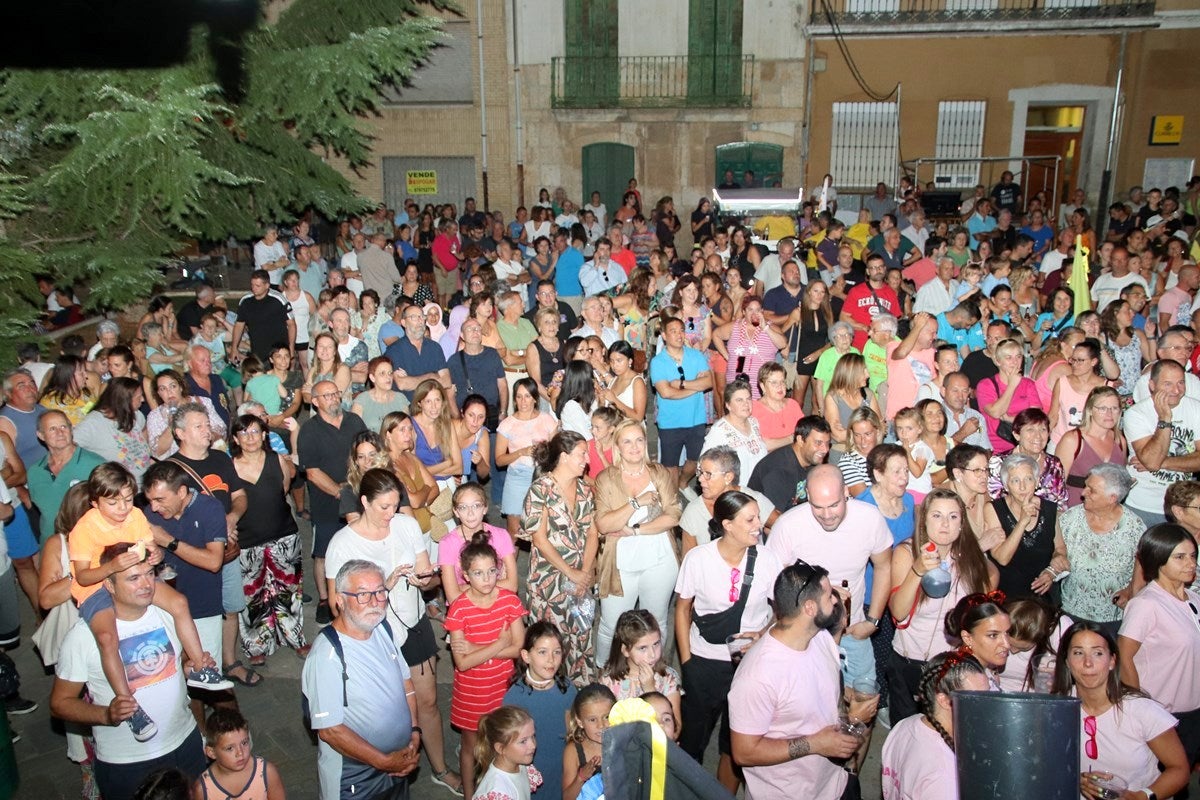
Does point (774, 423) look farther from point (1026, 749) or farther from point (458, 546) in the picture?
point (1026, 749)

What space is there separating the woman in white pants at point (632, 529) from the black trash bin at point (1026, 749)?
3.86 metres

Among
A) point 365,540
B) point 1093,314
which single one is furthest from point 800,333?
point 365,540

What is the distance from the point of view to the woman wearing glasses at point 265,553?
6.42 metres

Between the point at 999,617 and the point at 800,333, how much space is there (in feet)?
19.7

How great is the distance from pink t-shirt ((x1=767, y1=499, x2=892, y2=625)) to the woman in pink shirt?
2.94m

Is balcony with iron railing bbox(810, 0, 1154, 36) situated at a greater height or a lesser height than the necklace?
greater

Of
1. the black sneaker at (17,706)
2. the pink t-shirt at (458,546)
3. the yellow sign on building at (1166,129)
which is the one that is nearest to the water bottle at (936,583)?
the pink t-shirt at (458,546)

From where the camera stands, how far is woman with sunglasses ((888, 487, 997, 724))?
16.5ft

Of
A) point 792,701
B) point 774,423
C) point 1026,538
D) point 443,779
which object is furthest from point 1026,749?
point 774,423

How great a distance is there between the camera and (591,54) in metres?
22.1

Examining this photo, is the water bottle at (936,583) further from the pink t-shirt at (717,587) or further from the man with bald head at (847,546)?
the pink t-shirt at (717,587)

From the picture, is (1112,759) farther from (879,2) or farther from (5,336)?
(879,2)

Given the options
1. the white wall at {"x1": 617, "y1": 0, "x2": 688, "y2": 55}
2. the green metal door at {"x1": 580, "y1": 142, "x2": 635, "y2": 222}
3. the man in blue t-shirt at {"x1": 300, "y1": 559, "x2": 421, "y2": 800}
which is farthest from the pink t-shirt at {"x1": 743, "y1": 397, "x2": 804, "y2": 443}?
the white wall at {"x1": 617, "y1": 0, "x2": 688, "y2": 55}

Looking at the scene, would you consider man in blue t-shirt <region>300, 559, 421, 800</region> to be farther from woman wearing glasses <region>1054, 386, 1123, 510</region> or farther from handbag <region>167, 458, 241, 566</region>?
woman wearing glasses <region>1054, 386, 1123, 510</region>
